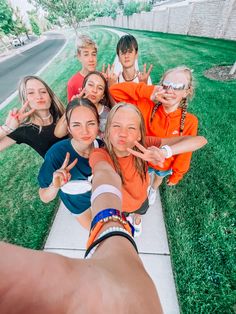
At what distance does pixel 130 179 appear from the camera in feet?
5.86

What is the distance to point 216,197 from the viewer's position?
2.82 metres

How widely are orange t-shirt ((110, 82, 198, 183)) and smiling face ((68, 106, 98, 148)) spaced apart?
1.96 ft

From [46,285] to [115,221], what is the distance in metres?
0.52

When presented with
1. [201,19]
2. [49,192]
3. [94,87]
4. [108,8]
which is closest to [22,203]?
[49,192]

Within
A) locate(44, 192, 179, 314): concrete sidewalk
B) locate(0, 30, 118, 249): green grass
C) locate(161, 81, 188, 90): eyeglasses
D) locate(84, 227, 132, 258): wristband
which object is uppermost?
locate(161, 81, 188, 90): eyeglasses

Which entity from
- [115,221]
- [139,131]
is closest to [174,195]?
[139,131]

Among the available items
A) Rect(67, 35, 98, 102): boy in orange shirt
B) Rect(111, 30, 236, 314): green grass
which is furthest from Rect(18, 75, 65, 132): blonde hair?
Rect(111, 30, 236, 314): green grass

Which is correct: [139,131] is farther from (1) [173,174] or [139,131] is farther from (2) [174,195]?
(2) [174,195]

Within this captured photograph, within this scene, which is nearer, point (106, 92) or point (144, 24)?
point (106, 92)

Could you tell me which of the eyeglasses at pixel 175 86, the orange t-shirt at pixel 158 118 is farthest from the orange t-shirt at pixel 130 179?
the eyeglasses at pixel 175 86

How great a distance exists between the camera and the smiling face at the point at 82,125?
5.96ft

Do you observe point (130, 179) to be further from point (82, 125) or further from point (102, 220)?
point (102, 220)

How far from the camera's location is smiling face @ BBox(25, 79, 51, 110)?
215 centimetres

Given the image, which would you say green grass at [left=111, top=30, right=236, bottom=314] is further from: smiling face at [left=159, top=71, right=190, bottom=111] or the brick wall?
the brick wall
